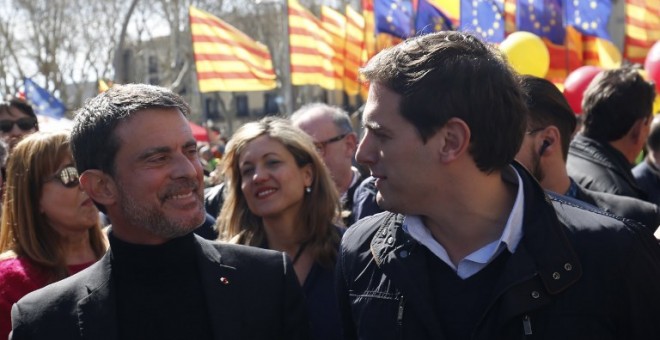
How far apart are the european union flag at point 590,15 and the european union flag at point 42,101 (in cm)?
883

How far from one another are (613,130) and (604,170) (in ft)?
0.77

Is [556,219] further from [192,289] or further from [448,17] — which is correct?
[448,17]

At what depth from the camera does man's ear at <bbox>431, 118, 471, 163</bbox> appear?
7.84 feet

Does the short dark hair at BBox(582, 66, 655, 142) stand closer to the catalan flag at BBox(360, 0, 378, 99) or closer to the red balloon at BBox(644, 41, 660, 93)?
the red balloon at BBox(644, 41, 660, 93)

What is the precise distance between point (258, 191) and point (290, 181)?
6.4 inches

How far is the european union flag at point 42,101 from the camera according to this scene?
14573 mm

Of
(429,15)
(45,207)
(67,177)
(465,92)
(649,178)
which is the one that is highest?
(429,15)

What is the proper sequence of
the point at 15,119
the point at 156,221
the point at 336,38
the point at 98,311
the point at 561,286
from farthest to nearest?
the point at 336,38 → the point at 15,119 → the point at 156,221 → the point at 98,311 → the point at 561,286

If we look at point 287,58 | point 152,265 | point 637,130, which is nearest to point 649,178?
point 637,130

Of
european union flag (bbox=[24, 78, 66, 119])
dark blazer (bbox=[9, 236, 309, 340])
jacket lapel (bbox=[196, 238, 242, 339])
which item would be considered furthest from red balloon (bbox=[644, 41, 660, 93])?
european union flag (bbox=[24, 78, 66, 119])

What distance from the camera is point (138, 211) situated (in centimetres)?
286

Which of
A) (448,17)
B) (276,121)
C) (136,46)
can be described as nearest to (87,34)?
(136,46)

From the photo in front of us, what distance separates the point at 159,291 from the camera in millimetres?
2820

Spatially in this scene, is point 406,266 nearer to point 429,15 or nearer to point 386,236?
point 386,236
